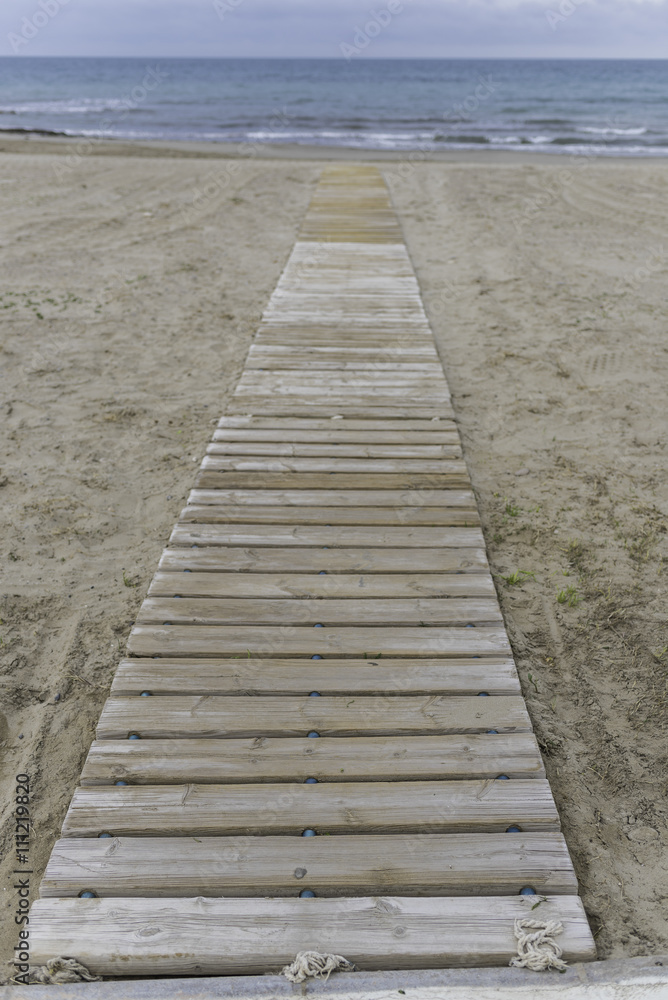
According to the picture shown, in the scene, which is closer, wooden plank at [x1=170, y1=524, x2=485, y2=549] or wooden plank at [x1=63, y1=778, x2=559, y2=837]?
wooden plank at [x1=63, y1=778, x2=559, y2=837]

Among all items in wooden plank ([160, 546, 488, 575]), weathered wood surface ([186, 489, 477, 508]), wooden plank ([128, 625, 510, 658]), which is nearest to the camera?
wooden plank ([128, 625, 510, 658])

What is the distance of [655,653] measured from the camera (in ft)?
7.70

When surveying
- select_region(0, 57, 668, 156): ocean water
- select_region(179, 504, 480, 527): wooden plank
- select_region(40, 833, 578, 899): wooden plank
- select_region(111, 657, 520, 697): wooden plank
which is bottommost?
select_region(40, 833, 578, 899): wooden plank

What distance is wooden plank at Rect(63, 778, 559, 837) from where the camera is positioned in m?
1.67

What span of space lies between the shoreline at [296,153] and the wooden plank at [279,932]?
14250 mm

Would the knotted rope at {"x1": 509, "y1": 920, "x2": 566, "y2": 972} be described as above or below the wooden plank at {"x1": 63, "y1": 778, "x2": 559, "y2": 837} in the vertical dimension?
below

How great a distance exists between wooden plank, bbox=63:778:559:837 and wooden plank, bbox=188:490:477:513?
53.0 inches

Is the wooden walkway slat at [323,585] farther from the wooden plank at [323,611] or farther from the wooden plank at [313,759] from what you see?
the wooden plank at [313,759]

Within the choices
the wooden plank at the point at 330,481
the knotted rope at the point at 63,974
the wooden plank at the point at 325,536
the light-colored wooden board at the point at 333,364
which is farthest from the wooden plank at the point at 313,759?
the light-colored wooden board at the point at 333,364

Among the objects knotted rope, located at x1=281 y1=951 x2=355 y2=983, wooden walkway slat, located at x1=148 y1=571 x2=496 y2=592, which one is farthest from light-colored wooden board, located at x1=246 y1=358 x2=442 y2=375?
knotted rope, located at x1=281 y1=951 x2=355 y2=983

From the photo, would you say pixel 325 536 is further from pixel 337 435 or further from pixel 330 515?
pixel 337 435

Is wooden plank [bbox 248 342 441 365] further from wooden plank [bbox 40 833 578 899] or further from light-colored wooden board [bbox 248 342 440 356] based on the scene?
wooden plank [bbox 40 833 578 899]

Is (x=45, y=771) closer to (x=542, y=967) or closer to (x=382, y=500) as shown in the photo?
(x=542, y=967)

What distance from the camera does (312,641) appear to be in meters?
2.21
